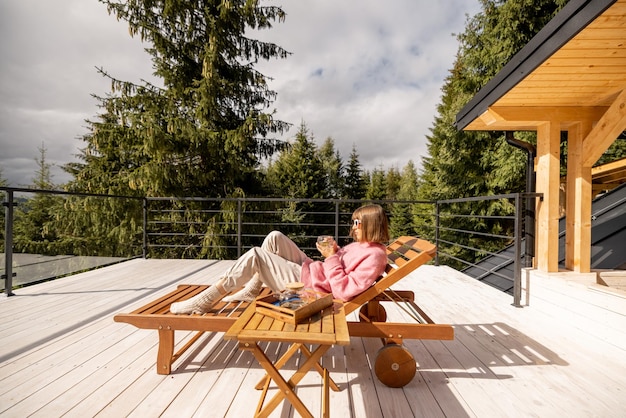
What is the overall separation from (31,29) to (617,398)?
1474 centimetres

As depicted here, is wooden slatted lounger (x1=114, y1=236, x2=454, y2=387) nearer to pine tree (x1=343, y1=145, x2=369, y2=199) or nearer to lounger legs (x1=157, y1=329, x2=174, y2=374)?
lounger legs (x1=157, y1=329, x2=174, y2=374)

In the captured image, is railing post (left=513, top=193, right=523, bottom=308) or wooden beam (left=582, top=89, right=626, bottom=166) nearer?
wooden beam (left=582, top=89, right=626, bottom=166)

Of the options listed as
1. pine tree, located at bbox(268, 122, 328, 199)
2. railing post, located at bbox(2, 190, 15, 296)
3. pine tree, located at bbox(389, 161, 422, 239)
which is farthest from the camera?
pine tree, located at bbox(389, 161, 422, 239)

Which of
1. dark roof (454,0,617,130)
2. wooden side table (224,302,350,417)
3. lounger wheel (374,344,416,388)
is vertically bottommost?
lounger wheel (374,344,416,388)

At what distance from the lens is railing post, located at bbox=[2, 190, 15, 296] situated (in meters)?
2.98

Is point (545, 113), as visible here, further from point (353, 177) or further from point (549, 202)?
→ point (353, 177)

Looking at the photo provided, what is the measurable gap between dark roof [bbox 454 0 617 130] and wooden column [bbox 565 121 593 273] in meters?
0.84

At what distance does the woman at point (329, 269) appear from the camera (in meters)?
1.74

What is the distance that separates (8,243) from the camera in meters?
3.00

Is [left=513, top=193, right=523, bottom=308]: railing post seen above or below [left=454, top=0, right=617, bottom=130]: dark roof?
below

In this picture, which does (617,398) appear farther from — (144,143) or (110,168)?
(110,168)

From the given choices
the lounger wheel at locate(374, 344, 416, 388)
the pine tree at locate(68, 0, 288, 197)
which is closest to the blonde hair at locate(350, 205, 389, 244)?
the lounger wheel at locate(374, 344, 416, 388)

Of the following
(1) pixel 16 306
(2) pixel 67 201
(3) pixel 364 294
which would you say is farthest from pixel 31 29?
(3) pixel 364 294

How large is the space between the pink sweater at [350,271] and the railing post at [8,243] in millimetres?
3000
